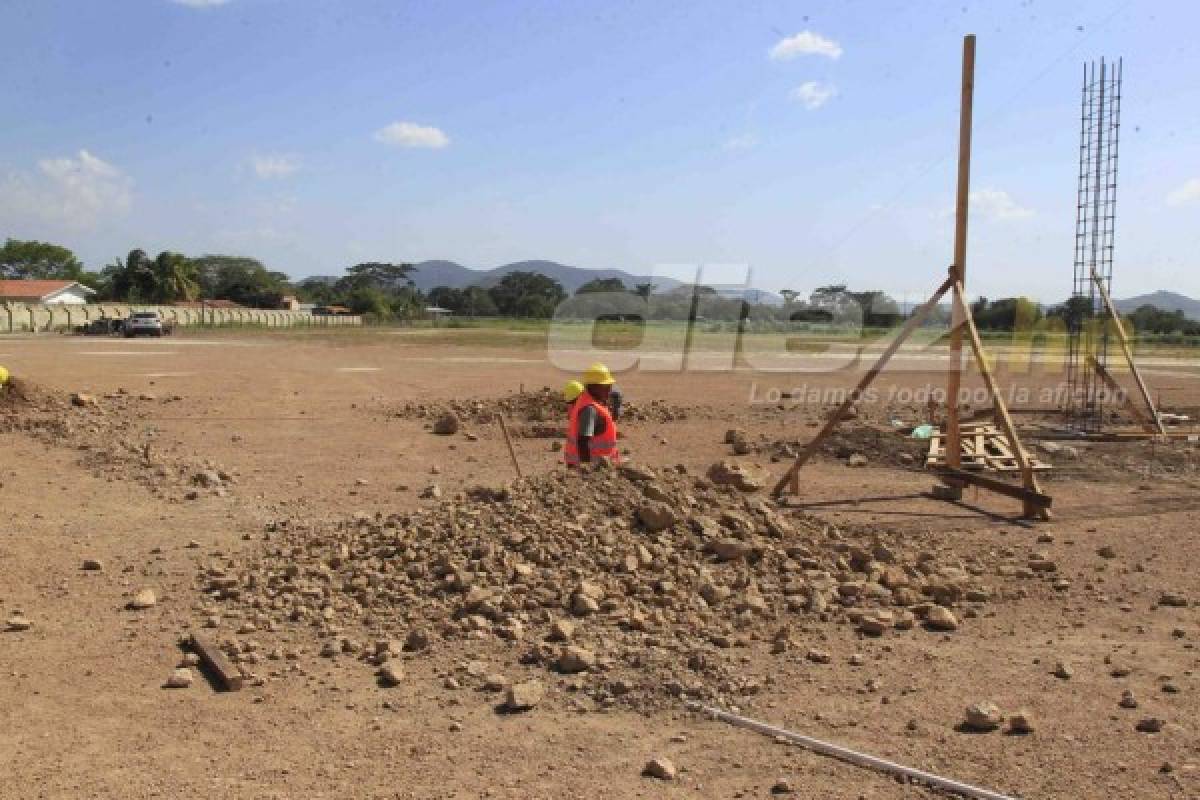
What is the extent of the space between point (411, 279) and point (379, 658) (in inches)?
5095

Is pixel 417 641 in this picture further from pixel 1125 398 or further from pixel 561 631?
pixel 1125 398

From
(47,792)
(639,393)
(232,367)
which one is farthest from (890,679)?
(232,367)

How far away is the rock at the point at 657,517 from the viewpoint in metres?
6.32

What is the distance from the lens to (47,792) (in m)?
3.54

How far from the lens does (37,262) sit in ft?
347

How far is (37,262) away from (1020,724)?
122835 mm

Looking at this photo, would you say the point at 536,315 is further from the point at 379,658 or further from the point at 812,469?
the point at 379,658

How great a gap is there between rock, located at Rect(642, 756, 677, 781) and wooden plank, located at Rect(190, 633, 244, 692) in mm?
2130

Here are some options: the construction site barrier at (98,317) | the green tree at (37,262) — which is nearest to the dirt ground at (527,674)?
the construction site barrier at (98,317)

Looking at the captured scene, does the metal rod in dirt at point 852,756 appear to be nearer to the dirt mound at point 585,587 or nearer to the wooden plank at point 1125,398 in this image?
the dirt mound at point 585,587

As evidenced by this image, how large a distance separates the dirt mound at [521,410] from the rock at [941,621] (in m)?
9.98

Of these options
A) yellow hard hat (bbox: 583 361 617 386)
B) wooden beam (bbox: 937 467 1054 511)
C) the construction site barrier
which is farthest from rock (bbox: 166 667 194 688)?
the construction site barrier

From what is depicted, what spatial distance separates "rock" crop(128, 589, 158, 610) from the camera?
5.66 metres

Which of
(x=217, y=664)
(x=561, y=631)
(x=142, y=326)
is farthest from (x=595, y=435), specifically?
(x=142, y=326)
